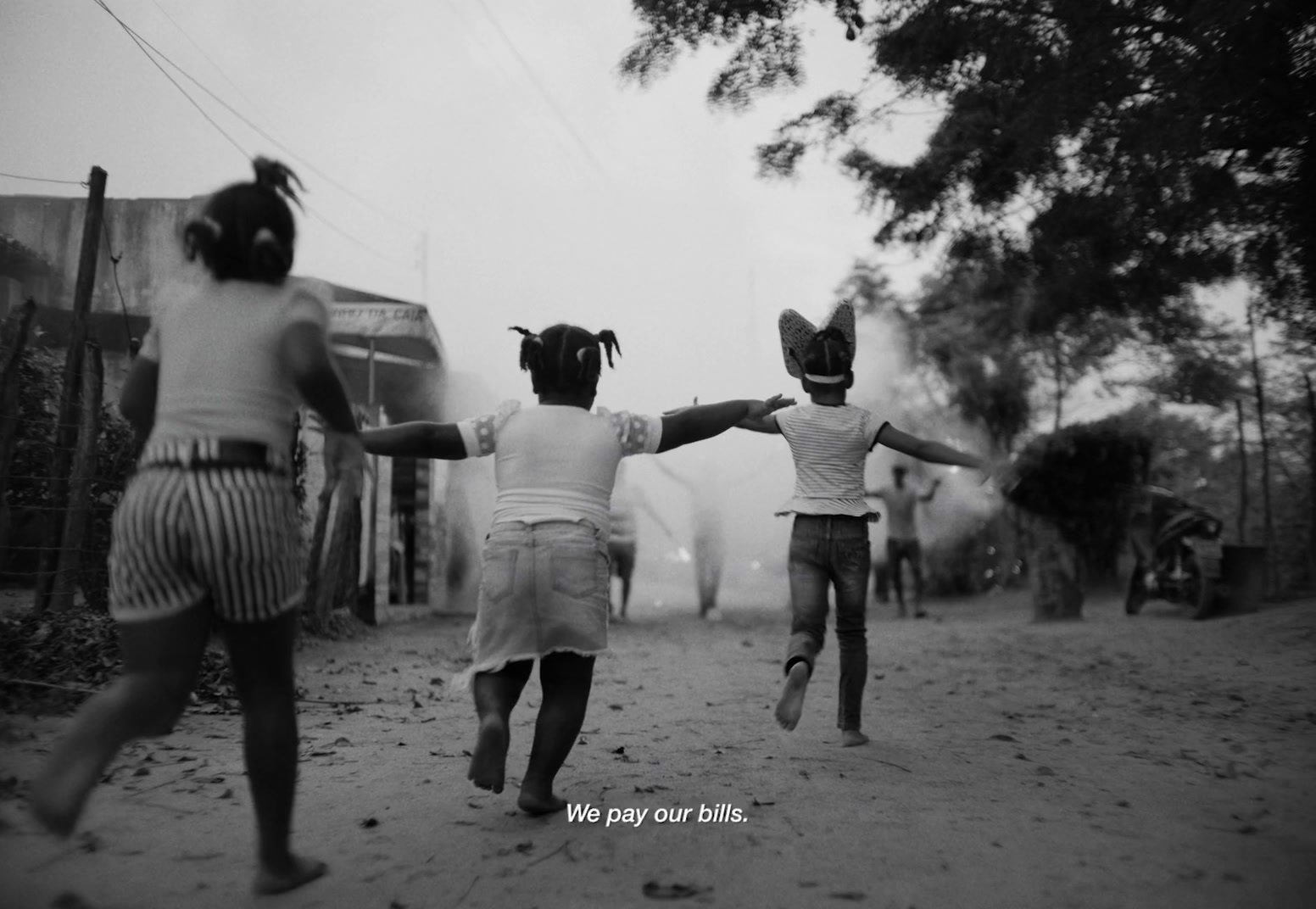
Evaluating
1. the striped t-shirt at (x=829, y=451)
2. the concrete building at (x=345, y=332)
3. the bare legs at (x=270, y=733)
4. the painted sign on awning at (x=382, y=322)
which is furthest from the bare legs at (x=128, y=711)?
the painted sign on awning at (x=382, y=322)

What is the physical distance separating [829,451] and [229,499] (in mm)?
3016

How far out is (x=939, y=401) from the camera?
22.9 metres

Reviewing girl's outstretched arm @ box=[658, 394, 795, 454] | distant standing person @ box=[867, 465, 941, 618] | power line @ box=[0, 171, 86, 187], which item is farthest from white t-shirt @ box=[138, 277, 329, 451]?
distant standing person @ box=[867, 465, 941, 618]

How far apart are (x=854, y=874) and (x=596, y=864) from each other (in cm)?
75

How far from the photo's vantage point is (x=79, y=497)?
21.3ft

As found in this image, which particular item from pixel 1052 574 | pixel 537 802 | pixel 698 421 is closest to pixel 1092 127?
pixel 698 421

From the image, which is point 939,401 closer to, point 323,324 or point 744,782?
point 744,782

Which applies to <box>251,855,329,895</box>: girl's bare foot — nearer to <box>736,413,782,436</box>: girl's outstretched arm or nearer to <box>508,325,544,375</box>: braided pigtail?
<box>508,325,544,375</box>: braided pigtail

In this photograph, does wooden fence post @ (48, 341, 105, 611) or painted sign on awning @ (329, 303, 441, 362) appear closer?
wooden fence post @ (48, 341, 105, 611)

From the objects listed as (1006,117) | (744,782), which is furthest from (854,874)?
(1006,117)

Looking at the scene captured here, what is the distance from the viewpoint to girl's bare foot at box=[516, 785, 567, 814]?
11.3 feet

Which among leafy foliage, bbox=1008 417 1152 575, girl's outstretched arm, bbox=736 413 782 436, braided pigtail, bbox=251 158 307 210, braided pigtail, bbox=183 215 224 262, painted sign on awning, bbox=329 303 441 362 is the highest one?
painted sign on awning, bbox=329 303 441 362

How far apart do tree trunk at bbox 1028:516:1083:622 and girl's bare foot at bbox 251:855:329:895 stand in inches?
477

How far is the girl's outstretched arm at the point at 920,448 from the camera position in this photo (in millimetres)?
4715
